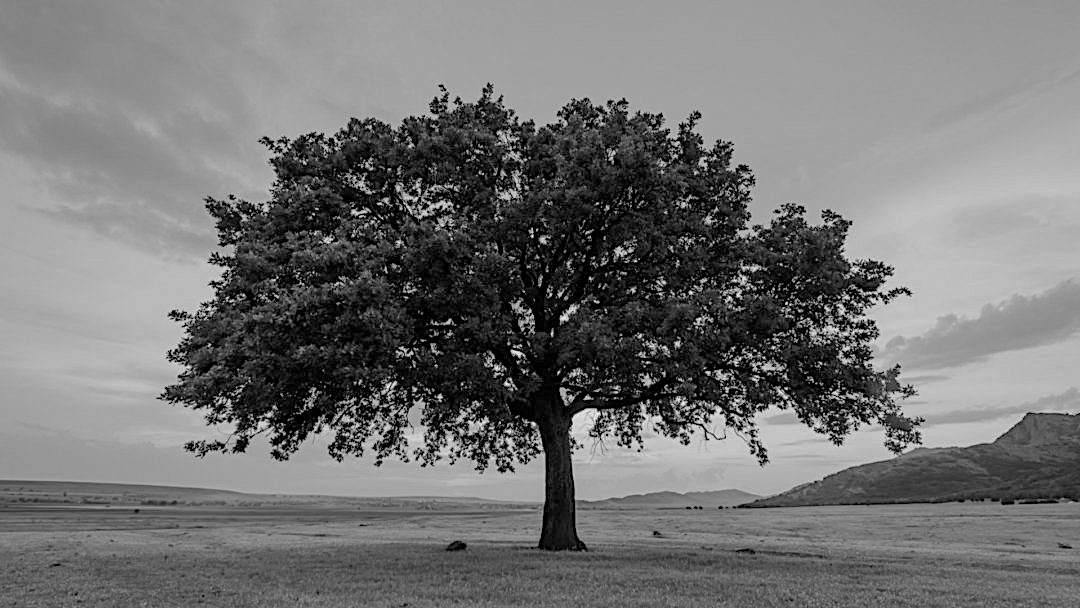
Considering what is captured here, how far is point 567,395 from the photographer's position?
31750 mm

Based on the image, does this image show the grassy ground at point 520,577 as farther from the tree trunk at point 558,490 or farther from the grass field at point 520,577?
the tree trunk at point 558,490

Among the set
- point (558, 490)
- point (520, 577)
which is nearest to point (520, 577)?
point (520, 577)

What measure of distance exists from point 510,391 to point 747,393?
9.44 metres

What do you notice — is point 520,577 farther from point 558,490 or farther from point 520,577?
point 558,490

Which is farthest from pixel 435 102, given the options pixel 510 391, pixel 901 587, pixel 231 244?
pixel 901 587

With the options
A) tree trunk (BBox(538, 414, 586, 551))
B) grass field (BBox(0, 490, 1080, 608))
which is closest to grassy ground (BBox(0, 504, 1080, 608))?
grass field (BBox(0, 490, 1080, 608))

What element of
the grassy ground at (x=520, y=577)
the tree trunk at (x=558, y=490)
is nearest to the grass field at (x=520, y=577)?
the grassy ground at (x=520, y=577)

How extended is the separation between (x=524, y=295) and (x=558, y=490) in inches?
332

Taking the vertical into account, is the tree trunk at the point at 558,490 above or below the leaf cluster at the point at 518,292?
below

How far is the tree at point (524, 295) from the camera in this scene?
22359mm

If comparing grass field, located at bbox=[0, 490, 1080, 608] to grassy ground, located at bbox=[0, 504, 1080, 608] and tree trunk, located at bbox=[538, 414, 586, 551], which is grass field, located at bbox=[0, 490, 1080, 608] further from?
tree trunk, located at bbox=[538, 414, 586, 551]

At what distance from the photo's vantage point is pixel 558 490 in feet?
97.7

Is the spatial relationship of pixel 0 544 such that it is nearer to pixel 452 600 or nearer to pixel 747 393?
pixel 452 600

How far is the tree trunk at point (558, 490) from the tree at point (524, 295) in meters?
0.08
